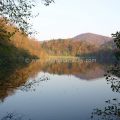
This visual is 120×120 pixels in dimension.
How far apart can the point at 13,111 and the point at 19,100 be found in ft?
17.5

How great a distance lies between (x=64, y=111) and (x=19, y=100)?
258 inches

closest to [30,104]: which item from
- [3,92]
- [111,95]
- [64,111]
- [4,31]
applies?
[64,111]

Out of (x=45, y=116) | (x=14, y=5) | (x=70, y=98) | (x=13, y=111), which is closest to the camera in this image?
(x=14, y=5)

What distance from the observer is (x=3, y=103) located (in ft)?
89.5

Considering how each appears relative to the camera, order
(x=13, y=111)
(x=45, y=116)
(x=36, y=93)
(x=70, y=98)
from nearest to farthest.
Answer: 1. (x=45, y=116)
2. (x=13, y=111)
3. (x=70, y=98)
4. (x=36, y=93)

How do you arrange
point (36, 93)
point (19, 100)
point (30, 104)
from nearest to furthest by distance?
point (30, 104), point (19, 100), point (36, 93)

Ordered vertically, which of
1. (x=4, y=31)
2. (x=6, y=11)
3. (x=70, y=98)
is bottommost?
(x=70, y=98)

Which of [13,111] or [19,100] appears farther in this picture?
[19,100]

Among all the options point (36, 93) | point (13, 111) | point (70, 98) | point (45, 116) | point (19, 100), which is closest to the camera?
point (45, 116)

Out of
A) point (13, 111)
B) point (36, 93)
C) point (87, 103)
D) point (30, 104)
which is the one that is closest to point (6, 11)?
point (13, 111)

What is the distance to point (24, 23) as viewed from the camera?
7.82m

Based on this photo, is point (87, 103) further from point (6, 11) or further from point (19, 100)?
point (6, 11)

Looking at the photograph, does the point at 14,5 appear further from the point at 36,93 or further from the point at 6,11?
the point at 36,93

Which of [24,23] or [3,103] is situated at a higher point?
[24,23]
